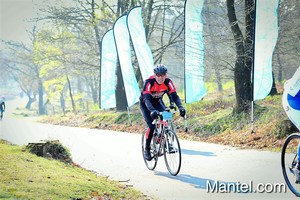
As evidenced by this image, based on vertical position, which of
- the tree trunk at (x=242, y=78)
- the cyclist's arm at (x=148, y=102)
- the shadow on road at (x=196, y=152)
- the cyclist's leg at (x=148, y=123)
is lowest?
the shadow on road at (x=196, y=152)

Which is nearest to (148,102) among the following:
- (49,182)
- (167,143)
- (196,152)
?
(167,143)

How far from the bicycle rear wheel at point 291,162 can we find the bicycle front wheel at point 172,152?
6.02 feet

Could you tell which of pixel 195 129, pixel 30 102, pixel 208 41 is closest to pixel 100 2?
pixel 208 41

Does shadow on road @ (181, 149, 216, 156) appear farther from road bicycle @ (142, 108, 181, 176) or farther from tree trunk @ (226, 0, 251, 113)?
tree trunk @ (226, 0, 251, 113)

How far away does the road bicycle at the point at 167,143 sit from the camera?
23.0 ft

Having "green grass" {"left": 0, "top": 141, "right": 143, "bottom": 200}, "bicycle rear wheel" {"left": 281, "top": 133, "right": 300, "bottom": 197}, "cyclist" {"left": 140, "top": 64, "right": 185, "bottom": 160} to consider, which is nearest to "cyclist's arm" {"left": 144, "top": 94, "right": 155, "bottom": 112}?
"cyclist" {"left": 140, "top": 64, "right": 185, "bottom": 160}

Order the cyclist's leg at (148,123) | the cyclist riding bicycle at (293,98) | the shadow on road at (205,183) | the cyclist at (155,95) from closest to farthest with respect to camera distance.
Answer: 1. the cyclist riding bicycle at (293,98)
2. the shadow on road at (205,183)
3. the cyclist at (155,95)
4. the cyclist's leg at (148,123)

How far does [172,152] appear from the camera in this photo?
23.0 feet

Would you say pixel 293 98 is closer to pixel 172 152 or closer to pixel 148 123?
pixel 172 152

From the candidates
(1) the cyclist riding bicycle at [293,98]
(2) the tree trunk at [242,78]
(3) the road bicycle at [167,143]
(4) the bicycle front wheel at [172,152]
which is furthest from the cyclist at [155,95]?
(2) the tree trunk at [242,78]

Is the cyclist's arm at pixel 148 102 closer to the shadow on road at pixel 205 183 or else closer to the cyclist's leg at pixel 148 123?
the cyclist's leg at pixel 148 123

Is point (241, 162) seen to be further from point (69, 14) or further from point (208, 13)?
point (69, 14)

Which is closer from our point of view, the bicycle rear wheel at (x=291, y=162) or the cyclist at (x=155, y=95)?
the bicycle rear wheel at (x=291, y=162)

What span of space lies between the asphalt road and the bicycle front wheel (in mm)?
138
